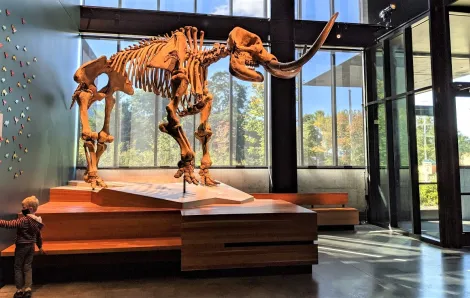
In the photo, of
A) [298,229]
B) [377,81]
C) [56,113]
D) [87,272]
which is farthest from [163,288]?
[377,81]

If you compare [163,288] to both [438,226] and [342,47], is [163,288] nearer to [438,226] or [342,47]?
[438,226]

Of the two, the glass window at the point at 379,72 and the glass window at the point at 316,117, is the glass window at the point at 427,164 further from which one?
the glass window at the point at 316,117

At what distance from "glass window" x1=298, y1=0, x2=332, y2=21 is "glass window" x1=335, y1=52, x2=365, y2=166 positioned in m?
1.42

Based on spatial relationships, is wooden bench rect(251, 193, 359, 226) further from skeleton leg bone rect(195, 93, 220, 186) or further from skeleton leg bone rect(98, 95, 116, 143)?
skeleton leg bone rect(98, 95, 116, 143)

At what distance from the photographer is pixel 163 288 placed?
3449 millimetres

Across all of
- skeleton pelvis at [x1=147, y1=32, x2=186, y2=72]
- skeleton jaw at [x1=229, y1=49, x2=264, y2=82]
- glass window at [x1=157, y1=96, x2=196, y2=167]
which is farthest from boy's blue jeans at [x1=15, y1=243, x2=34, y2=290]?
glass window at [x1=157, y1=96, x2=196, y2=167]

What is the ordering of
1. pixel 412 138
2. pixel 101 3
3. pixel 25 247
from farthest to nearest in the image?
pixel 101 3
pixel 412 138
pixel 25 247

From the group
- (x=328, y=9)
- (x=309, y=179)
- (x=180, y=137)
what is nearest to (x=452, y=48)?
(x=328, y=9)

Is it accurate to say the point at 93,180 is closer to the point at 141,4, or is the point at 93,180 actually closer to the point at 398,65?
the point at 141,4

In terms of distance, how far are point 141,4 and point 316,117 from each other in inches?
208

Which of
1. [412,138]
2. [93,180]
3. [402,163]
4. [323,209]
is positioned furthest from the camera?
[323,209]

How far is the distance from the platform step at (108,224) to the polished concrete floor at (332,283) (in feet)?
1.92

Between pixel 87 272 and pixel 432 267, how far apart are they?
4.33m

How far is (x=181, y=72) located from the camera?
4758mm
